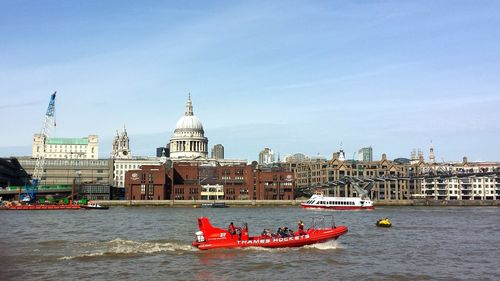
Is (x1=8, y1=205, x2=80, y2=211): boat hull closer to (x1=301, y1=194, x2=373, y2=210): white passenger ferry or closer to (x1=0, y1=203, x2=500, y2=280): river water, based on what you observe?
(x1=301, y1=194, x2=373, y2=210): white passenger ferry

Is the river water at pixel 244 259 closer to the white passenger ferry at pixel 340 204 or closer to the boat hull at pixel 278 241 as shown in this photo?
the boat hull at pixel 278 241

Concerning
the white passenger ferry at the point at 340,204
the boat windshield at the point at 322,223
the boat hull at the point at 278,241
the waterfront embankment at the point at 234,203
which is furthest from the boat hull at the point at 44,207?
the boat hull at the point at 278,241

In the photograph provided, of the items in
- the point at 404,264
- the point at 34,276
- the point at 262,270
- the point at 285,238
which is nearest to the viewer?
the point at 34,276

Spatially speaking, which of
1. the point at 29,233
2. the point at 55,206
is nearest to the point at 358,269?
the point at 29,233

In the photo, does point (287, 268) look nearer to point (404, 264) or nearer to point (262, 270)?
point (262, 270)

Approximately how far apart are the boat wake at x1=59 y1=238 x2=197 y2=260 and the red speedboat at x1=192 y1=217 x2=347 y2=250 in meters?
2.02

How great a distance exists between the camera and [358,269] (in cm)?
4228

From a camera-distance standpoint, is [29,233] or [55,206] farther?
[55,206]

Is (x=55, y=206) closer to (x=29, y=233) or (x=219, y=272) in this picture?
(x=29, y=233)

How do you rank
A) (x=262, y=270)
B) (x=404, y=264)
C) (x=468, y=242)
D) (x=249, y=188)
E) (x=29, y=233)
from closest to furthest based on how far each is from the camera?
(x=262, y=270)
(x=404, y=264)
(x=468, y=242)
(x=29, y=233)
(x=249, y=188)

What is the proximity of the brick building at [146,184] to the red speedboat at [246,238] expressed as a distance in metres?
140

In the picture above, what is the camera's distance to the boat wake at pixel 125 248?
160 ft

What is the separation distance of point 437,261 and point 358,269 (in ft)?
26.9

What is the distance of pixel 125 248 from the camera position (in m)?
52.8
